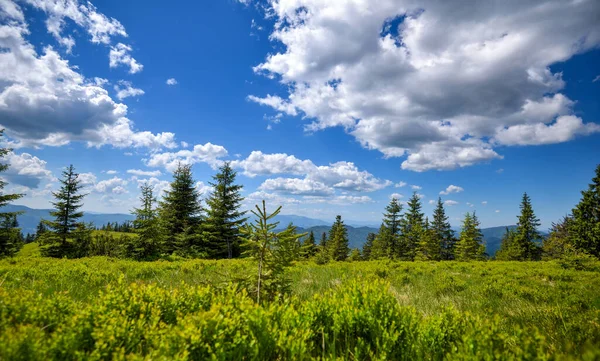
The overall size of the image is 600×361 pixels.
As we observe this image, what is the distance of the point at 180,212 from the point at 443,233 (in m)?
51.5

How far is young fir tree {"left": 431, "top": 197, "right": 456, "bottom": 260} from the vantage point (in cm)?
5578

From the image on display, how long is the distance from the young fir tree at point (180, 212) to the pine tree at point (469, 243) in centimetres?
4468

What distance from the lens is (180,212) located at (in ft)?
113

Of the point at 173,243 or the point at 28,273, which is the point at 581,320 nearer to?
the point at 28,273

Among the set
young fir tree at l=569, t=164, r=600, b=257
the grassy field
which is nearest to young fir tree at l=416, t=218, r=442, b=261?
young fir tree at l=569, t=164, r=600, b=257

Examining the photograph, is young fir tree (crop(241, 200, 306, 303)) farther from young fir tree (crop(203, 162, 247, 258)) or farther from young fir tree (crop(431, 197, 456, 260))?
young fir tree (crop(431, 197, 456, 260))

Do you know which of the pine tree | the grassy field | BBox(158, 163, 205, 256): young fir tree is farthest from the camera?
the pine tree

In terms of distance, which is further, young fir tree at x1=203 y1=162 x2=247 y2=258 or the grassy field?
young fir tree at x1=203 y1=162 x2=247 y2=258

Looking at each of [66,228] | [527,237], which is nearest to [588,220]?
[527,237]

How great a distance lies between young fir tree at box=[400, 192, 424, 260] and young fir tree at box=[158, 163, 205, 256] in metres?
40.3

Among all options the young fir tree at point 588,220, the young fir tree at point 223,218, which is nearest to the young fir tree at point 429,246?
the young fir tree at point 588,220

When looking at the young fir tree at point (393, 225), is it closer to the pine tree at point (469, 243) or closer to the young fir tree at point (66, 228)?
the pine tree at point (469, 243)

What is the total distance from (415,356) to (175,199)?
35793 millimetres

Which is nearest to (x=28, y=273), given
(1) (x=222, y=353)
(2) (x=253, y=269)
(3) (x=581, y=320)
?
(2) (x=253, y=269)
